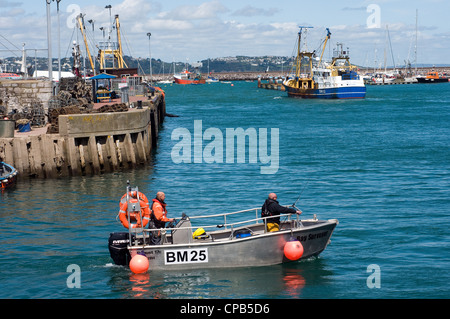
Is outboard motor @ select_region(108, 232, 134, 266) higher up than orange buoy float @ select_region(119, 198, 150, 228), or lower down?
lower down

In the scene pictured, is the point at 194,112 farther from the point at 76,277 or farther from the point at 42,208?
the point at 76,277


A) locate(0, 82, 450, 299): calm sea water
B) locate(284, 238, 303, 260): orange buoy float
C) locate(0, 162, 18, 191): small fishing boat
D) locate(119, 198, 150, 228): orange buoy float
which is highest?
locate(119, 198, 150, 228): orange buoy float

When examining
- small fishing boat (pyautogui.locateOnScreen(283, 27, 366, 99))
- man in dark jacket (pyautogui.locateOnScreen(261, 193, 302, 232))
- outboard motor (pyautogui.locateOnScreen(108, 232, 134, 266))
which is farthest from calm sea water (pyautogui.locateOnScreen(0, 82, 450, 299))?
small fishing boat (pyautogui.locateOnScreen(283, 27, 366, 99))

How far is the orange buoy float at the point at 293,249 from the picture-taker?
17.0 meters

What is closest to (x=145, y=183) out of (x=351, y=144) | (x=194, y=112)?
(x=351, y=144)

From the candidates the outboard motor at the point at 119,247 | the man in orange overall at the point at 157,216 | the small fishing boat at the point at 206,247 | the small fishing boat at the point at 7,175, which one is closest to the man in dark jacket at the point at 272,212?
the small fishing boat at the point at 206,247

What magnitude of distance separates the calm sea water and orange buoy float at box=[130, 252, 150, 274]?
287mm

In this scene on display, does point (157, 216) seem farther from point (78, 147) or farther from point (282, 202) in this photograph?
point (78, 147)

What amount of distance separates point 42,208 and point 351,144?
88.4ft

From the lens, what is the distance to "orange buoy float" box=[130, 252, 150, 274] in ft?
54.5

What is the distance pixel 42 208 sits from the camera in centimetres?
2478

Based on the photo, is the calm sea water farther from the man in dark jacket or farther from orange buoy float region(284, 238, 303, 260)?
the man in dark jacket

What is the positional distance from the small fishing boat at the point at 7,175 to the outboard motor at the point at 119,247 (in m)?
12.8

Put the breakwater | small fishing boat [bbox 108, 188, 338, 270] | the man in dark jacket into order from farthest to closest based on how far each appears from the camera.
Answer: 1. the breakwater
2. the man in dark jacket
3. small fishing boat [bbox 108, 188, 338, 270]
